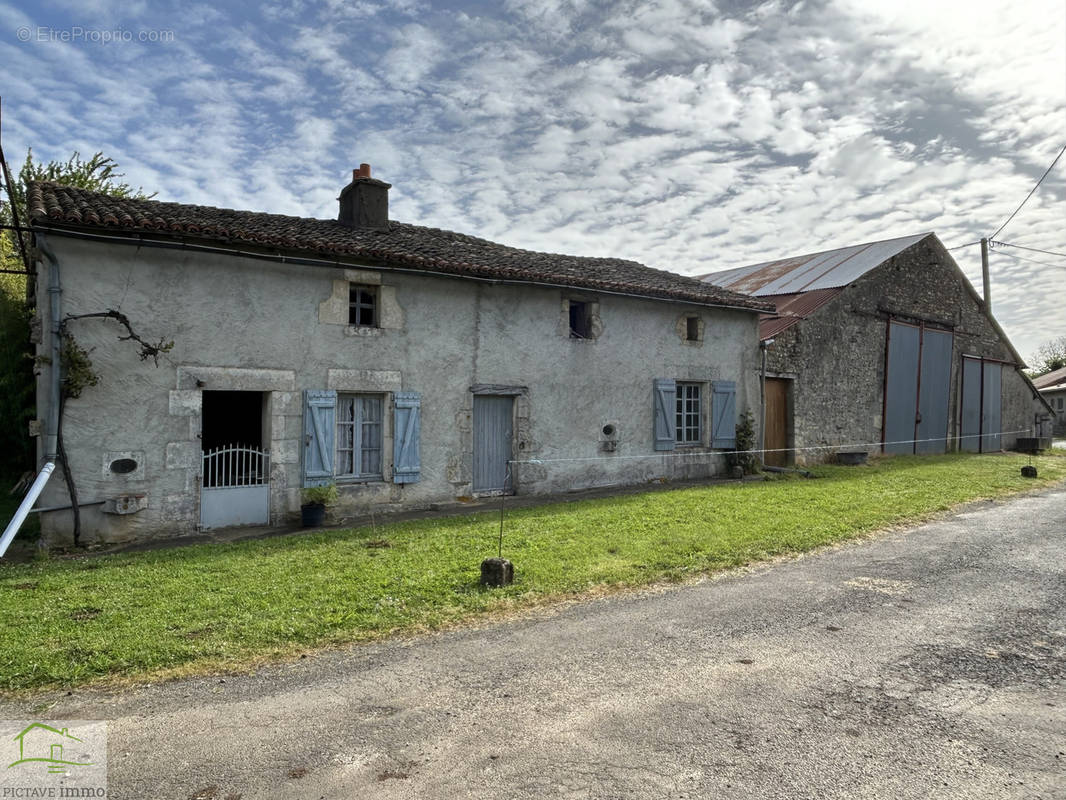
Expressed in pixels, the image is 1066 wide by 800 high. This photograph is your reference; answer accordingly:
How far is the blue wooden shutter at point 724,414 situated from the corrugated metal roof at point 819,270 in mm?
5040

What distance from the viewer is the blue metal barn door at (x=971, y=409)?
20078 millimetres

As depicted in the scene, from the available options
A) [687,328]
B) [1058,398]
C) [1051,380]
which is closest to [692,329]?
[687,328]

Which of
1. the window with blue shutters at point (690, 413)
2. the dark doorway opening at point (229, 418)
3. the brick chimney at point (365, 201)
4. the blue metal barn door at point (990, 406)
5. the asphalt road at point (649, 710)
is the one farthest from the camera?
the blue metal barn door at point (990, 406)

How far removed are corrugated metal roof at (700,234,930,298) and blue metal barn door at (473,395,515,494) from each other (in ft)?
33.7

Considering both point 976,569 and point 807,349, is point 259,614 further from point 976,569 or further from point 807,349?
point 807,349

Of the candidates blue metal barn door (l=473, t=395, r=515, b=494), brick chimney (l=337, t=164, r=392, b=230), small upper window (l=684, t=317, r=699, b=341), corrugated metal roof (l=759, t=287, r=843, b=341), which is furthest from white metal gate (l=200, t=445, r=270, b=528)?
corrugated metal roof (l=759, t=287, r=843, b=341)

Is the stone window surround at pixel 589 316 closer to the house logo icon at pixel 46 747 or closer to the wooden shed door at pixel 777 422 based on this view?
the wooden shed door at pixel 777 422

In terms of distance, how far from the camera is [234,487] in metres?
9.13

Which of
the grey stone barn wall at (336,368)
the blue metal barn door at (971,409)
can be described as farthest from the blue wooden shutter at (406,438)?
the blue metal barn door at (971,409)

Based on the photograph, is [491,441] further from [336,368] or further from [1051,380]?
[1051,380]

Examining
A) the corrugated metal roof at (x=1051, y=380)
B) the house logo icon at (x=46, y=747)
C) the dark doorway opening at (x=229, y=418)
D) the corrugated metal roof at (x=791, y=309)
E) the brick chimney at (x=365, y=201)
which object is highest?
the brick chimney at (x=365, y=201)

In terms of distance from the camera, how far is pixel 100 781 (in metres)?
2.95

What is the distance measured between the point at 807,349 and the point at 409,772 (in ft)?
49.4

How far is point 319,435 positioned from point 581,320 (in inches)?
213
